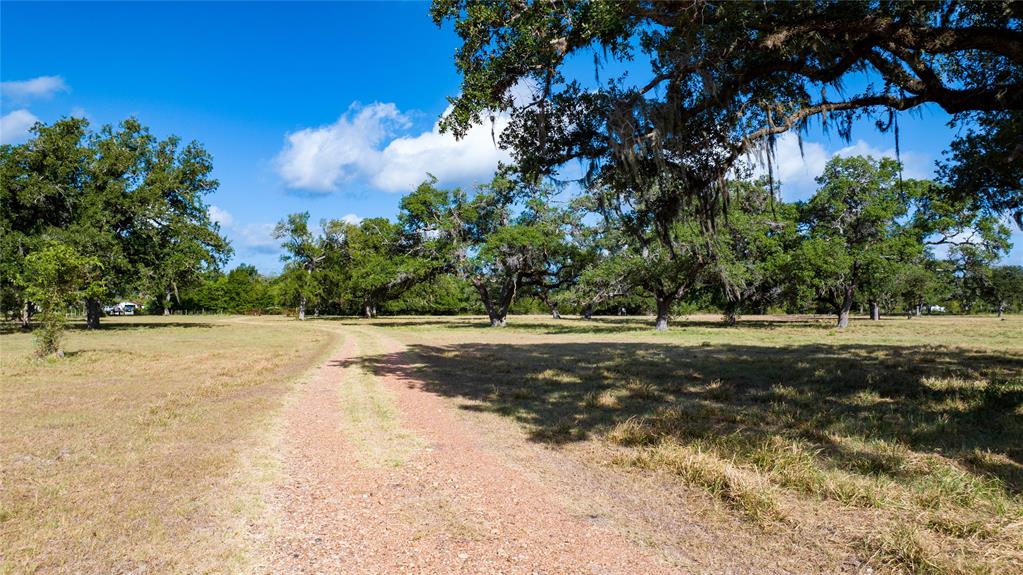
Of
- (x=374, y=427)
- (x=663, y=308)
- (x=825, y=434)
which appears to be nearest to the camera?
(x=825, y=434)

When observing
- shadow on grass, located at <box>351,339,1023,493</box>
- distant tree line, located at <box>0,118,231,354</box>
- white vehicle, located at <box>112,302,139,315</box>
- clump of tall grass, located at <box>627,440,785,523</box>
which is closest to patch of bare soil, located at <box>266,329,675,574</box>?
clump of tall grass, located at <box>627,440,785,523</box>

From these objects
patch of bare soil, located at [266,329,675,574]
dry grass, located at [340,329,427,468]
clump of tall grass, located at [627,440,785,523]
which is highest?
clump of tall grass, located at [627,440,785,523]

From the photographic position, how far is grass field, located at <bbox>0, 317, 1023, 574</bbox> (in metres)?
3.72

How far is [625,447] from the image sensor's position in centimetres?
632

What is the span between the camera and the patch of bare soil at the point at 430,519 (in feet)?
11.4

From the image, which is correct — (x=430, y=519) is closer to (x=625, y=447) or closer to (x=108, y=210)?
(x=625, y=447)

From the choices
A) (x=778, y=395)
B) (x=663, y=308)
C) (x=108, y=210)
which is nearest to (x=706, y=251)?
(x=663, y=308)

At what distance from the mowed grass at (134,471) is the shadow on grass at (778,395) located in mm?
3691

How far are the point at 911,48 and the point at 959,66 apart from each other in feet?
9.24

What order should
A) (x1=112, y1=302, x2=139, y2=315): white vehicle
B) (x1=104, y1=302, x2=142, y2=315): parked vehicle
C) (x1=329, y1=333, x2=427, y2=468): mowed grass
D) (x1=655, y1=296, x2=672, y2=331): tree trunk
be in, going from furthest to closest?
(x1=112, y1=302, x2=139, y2=315): white vehicle < (x1=104, y1=302, x2=142, y2=315): parked vehicle < (x1=655, y1=296, x2=672, y2=331): tree trunk < (x1=329, y1=333, x2=427, y2=468): mowed grass

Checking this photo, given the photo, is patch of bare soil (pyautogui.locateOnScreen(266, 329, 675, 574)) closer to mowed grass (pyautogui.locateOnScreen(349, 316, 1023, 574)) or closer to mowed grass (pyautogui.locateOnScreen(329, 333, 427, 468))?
mowed grass (pyautogui.locateOnScreen(329, 333, 427, 468))

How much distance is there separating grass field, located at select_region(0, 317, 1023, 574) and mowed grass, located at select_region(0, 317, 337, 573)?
0.08 feet

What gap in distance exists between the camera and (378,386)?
36.0ft

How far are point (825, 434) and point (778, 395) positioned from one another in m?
2.98
